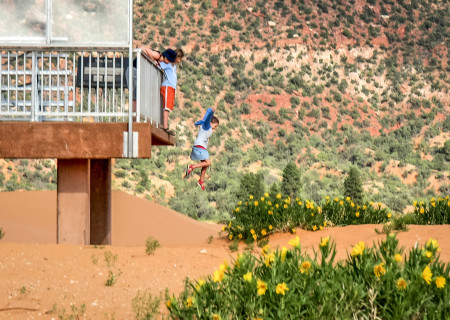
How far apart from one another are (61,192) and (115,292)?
2.83 meters

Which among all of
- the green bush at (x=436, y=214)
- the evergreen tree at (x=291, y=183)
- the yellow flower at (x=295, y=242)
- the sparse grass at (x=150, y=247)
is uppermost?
the yellow flower at (x=295, y=242)

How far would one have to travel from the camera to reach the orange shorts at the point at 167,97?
11258mm

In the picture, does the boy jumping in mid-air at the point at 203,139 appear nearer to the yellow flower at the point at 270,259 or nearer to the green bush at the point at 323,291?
the yellow flower at the point at 270,259

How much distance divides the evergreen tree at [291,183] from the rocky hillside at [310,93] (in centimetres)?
297

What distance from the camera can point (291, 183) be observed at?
2978 cm

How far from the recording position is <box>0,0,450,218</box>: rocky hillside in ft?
120

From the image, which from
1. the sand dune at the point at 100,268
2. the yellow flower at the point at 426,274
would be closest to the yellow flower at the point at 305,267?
the yellow flower at the point at 426,274

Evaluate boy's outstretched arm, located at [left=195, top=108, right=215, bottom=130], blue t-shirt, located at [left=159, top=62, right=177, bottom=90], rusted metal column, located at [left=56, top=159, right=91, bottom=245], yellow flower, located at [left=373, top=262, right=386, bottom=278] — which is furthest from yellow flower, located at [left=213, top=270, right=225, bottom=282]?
boy's outstretched arm, located at [left=195, top=108, right=215, bottom=130]

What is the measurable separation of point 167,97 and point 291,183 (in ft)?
61.9

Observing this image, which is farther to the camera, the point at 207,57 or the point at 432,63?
the point at 432,63

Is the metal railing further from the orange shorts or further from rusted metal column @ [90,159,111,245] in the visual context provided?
rusted metal column @ [90,159,111,245]

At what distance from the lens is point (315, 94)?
143 ft

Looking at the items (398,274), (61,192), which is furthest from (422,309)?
(61,192)

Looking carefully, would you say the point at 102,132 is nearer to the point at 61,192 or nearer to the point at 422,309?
the point at 61,192
